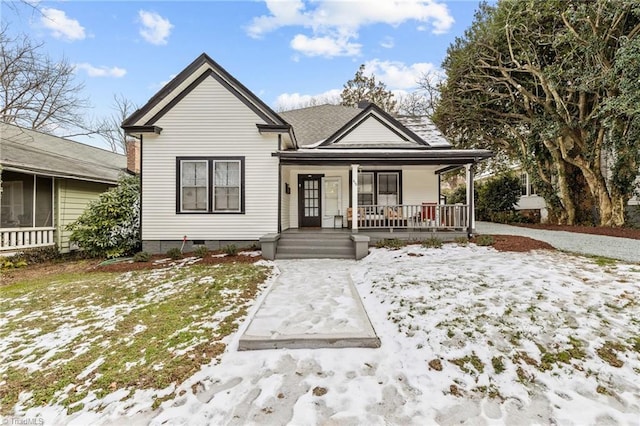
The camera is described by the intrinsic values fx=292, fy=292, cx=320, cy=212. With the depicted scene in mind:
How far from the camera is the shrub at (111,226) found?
8898mm

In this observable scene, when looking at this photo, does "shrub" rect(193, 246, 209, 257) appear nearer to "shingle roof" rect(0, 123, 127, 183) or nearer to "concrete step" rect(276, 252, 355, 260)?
"concrete step" rect(276, 252, 355, 260)

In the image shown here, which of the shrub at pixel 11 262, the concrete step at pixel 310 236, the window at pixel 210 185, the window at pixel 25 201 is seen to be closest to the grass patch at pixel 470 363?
the concrete step at pixel 310 236

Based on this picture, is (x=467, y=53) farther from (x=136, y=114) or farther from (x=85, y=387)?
(x=85, y=387)

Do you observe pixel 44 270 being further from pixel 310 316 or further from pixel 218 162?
pixel 310 316

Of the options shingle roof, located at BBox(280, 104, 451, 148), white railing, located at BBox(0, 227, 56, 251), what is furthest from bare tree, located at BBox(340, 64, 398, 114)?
white railing, located at BBox(0, 227, 56, 251)

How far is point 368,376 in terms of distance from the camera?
289cm

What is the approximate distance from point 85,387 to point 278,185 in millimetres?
7162

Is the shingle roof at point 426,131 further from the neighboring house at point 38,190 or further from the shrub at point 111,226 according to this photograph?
the neighboring house at point 38,190

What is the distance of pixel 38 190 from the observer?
9.77 meters

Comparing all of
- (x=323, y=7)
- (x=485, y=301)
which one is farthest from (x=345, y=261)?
(x=323, y=7)

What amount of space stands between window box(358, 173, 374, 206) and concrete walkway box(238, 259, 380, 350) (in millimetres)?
5796

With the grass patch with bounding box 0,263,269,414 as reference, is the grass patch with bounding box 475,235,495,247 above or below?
above

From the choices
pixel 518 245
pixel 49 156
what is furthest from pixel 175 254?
pixel 518 245

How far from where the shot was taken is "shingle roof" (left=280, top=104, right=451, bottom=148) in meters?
12.7
